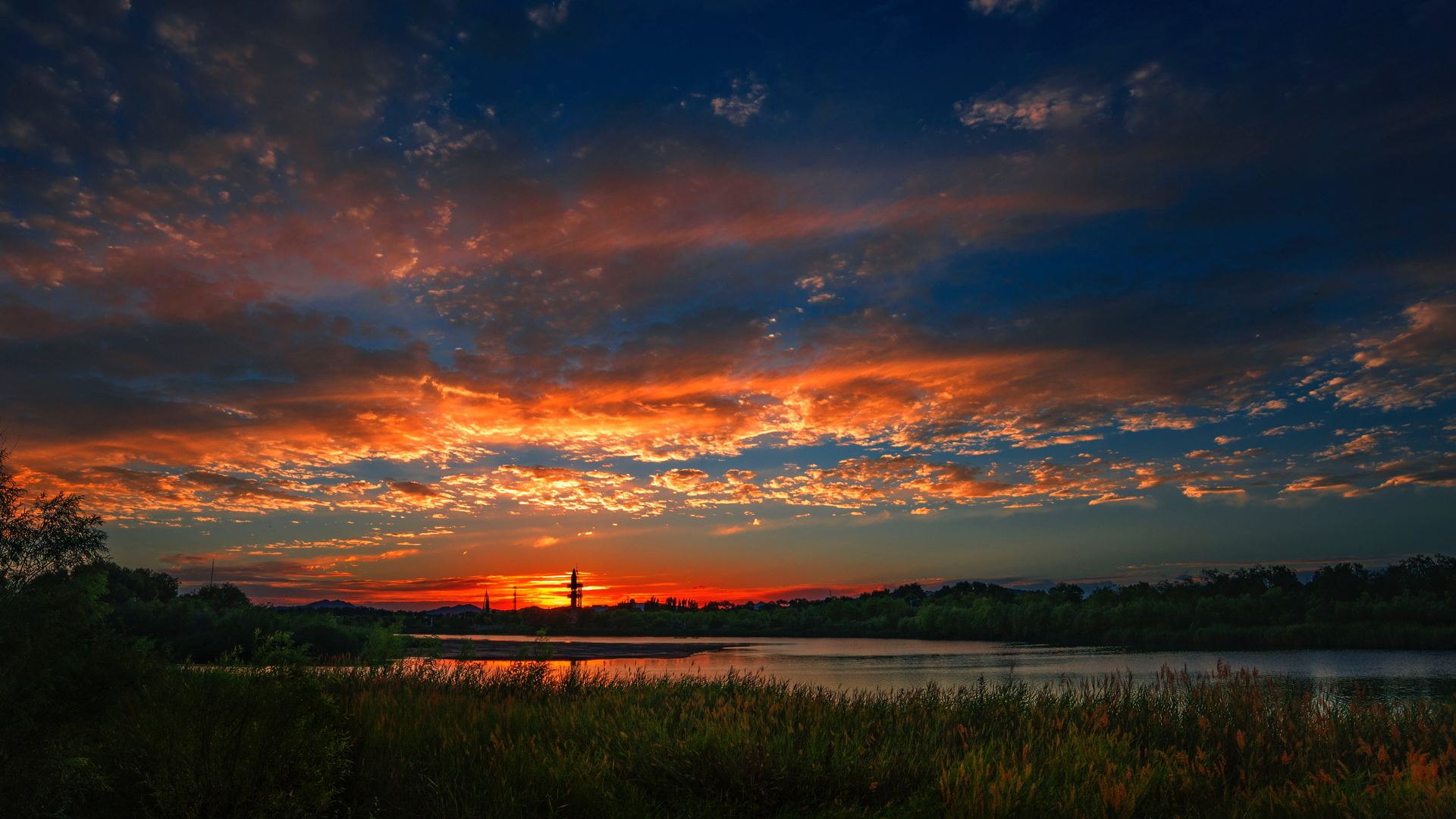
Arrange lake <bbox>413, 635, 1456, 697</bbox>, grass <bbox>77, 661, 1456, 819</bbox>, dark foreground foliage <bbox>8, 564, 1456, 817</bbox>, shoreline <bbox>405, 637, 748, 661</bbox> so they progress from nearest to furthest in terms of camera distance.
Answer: dark foreground foliage <bbox>8, 564, 1456, 817</bbox> → grass <bbox>77, 661, 1456, 819</bbox> → lake <bbox>413, 635, 1456, 697</bbox> → shoreline <bbox>405, 637, 748, 661</bbox>

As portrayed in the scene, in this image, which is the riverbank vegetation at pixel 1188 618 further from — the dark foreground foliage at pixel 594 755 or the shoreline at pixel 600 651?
the dark foreground foliage at pixel 594 755

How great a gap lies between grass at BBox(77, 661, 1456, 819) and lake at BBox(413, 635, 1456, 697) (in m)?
19.6

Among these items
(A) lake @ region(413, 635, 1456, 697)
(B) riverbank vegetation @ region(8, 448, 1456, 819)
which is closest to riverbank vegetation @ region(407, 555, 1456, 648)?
(A) lake @ region(413, 635, 1456, 697)

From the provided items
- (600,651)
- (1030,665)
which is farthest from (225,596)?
(1030,665)

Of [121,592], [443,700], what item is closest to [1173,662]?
[443,700]

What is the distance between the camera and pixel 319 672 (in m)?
18.6

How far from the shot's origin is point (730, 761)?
10641mm

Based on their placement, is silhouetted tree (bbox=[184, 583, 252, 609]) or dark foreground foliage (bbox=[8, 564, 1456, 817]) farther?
silhouetted tree (bbox=[184, 583, 252, 609])

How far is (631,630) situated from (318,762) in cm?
13815

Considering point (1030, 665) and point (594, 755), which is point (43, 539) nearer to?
point (594, 755)

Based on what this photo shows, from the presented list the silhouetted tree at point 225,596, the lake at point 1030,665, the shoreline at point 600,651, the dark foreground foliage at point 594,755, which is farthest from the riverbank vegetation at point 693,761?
the silhouetted tree at point 225,596

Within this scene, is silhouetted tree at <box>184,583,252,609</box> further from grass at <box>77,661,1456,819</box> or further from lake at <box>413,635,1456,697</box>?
grass at <box>77,661,1456,819</box>

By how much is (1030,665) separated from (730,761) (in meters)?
53.6

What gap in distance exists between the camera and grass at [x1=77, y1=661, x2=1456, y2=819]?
972 cm
